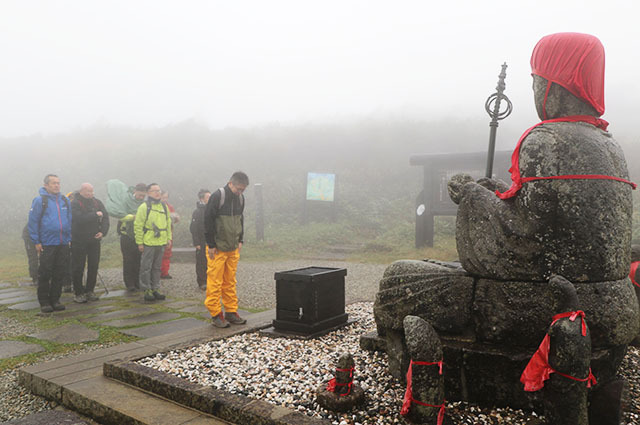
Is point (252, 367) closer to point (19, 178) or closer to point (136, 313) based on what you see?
point (136, 313)

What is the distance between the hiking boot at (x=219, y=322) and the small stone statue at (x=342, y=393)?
107 inches

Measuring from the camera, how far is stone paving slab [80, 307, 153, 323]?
649cm

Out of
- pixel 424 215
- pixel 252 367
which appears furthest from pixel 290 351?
pixel 424 215

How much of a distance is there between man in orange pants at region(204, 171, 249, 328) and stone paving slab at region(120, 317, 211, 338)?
0.35 metres

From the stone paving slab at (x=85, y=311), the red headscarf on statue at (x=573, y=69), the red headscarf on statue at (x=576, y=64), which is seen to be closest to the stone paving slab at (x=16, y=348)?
the stone paving slab at (x=85, y=311)

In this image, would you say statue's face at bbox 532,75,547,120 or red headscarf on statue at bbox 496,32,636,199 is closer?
red headscarf on statue at bbox 496,32,636,199

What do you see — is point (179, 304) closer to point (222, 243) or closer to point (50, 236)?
point (50, 236)

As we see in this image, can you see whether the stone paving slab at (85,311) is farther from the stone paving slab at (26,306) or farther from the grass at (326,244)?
the grass at (326,244)

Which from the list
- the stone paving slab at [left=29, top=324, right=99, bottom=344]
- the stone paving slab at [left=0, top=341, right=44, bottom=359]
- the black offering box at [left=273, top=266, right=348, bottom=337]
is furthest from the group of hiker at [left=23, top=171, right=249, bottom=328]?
the stone paving slab at [left=0, top=341, right=44, bottom=359]

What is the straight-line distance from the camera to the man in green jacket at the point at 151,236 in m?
8.01

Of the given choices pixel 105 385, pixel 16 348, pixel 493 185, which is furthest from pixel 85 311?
pixel 493 185

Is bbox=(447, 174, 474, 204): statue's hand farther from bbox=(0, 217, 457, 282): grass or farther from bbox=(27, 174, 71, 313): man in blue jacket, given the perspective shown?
bbox=(0, 217, 457, 282): grass

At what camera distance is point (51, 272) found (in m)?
6.88

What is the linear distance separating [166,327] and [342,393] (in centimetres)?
363
